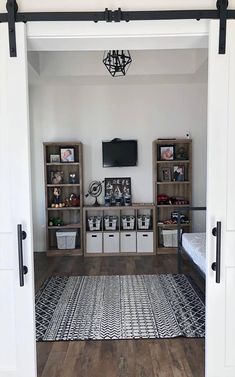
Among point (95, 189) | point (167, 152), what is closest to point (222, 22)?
point (167, 152)

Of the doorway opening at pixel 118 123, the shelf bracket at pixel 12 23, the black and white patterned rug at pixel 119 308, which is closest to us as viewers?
the shelf bracket at pixel 12 23

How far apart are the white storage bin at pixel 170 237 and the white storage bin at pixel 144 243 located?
0.80ft

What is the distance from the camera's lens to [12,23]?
1942 millimetres

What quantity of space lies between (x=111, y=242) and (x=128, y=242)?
0.96ft

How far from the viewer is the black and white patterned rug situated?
10.1ft

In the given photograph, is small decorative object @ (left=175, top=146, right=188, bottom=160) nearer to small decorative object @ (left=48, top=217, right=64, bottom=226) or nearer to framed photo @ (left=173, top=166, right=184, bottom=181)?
framed photo @ (left=173, top=166, right=184, bottom=181)

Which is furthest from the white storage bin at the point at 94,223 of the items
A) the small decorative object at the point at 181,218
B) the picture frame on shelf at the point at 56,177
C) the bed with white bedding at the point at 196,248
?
the bed with white bedding at the point at 196,248

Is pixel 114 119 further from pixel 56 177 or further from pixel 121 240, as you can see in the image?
pixel 121 240

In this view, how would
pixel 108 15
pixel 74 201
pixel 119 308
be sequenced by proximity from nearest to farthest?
pixel 108 15 < pixel 119 308 < pixel 74 201

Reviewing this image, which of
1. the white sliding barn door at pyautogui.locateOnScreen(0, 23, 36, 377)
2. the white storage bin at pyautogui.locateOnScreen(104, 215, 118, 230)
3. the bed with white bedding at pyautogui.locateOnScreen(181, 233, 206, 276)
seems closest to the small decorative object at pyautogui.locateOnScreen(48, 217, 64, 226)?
the white storage bin at pyautogui.locateOnScreen(104, 215, 118, 230)

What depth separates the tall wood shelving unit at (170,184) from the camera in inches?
226

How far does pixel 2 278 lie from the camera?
211 cm

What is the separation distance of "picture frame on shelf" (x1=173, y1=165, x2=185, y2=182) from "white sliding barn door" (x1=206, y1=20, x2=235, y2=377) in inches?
149

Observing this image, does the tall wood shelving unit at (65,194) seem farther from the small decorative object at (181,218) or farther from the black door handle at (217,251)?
the black door handle at (217,251)
